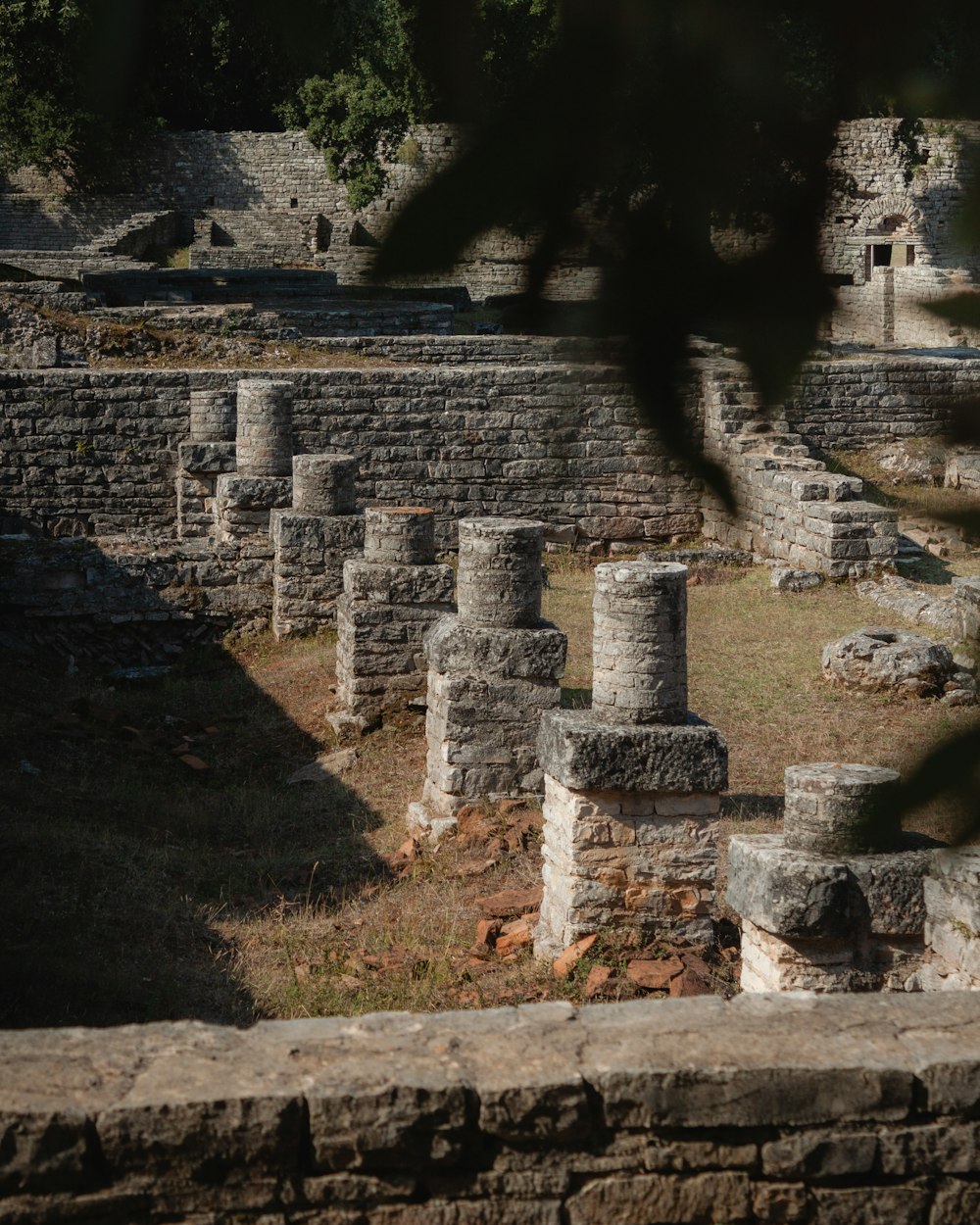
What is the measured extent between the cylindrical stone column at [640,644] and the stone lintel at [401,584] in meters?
3.06

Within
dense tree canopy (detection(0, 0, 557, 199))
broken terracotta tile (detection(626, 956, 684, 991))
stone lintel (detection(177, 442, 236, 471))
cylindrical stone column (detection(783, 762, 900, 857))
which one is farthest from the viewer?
stone lintel (detection(177, 442, 236, 471))

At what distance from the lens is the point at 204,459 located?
1545 centimetres

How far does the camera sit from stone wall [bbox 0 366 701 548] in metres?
15.9

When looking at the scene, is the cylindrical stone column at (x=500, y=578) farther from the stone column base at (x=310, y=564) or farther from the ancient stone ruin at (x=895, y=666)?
the stone column base at (x=310, y=564)

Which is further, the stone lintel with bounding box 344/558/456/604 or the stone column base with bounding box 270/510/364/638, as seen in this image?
the stone column base with bounding box 270/510/364/638

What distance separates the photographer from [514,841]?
8.62 metres

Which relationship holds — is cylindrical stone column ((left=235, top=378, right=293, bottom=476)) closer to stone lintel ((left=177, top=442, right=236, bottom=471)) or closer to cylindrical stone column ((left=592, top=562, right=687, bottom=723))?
stone lintel ((left=177, top=442, right=236, bottom=471))

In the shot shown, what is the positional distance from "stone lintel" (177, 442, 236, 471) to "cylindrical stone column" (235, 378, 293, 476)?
0.11 m

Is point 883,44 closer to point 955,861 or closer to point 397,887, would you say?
point 955,861

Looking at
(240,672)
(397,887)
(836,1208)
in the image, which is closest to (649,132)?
(836,1208)

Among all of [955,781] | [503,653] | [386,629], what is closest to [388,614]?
[386,629]

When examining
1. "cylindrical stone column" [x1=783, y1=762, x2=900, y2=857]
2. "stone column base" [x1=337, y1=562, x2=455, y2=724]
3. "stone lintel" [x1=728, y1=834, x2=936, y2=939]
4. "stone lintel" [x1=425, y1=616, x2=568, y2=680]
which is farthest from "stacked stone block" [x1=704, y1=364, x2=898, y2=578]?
"stone lintel" [x1=728, y1=834, x2=936, y2=939]

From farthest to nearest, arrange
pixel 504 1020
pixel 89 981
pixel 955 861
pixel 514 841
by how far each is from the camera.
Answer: pixel 514 841 → pixel 89 981 → pixel 504 1020 → pixel 955 861

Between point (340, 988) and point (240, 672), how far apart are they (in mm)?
6617
